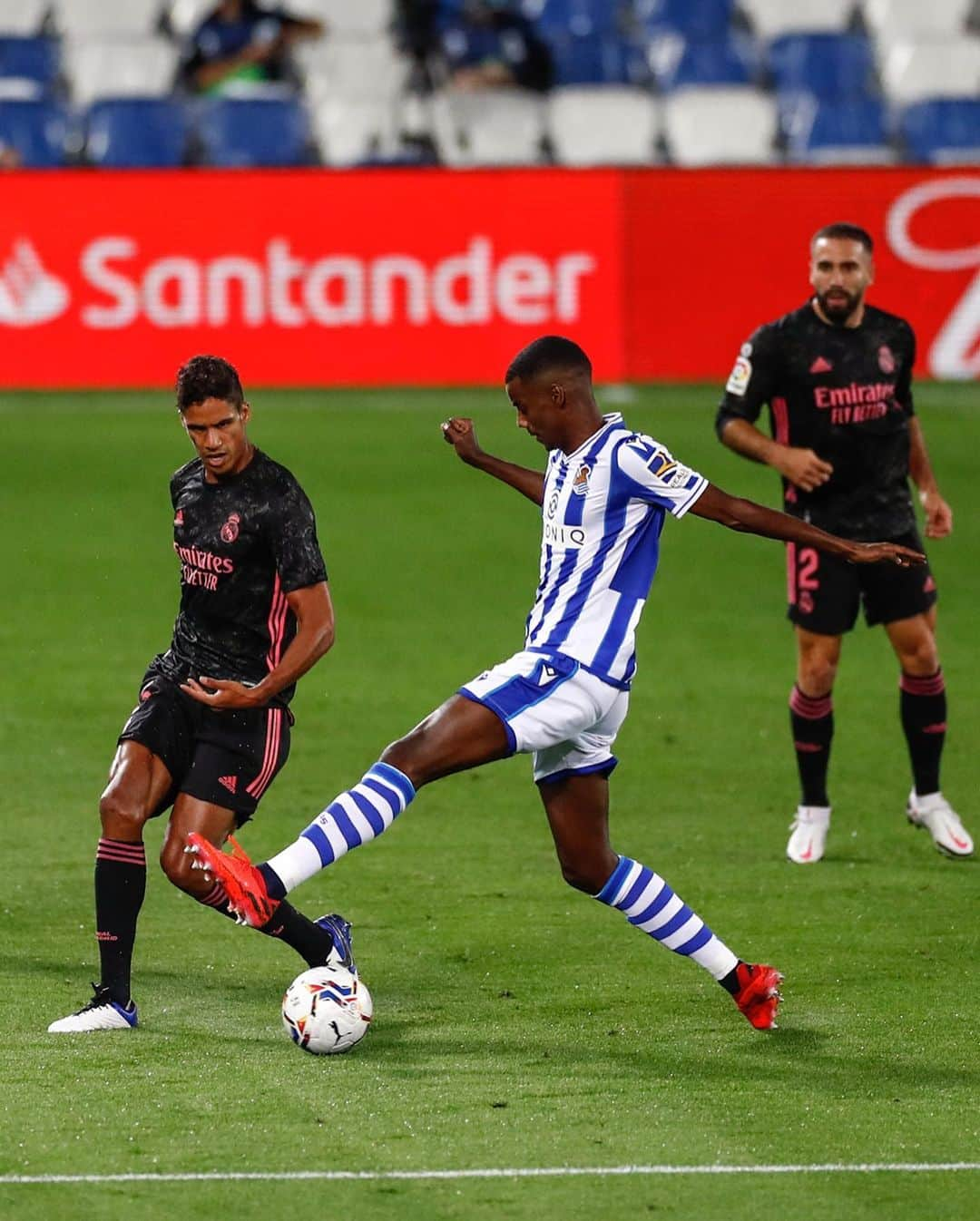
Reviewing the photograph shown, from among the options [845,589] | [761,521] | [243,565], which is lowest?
[845,589]

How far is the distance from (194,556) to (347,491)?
9313 mm

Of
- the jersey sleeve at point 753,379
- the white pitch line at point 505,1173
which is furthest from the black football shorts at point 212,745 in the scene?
the jersey sleeve at point 753,379

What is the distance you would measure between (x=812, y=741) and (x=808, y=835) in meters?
0.40

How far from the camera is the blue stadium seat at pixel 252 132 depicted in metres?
21.1

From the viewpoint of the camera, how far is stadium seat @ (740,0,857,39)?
79.6 ft

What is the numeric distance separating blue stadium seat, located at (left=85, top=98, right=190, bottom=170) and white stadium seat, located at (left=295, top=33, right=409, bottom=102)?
1.84 metres

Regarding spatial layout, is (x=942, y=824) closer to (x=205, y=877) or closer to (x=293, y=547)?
(x=293, y=547)

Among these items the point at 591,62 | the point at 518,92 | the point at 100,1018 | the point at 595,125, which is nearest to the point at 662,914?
the point at 100,1018

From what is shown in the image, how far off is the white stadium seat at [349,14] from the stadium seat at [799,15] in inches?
167

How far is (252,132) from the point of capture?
21.2 meters

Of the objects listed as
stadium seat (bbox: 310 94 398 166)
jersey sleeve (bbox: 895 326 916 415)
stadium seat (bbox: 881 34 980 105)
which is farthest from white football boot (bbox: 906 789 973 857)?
stadium seat (bbox: 881 34 980 105)

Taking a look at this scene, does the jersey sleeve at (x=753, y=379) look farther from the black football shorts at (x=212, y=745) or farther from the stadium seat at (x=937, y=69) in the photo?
the stadium seat at (x=937, y=69)

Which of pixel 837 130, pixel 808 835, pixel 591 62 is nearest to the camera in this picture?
pixel 808 835

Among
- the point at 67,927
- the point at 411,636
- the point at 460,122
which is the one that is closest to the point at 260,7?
the point at 460,122
